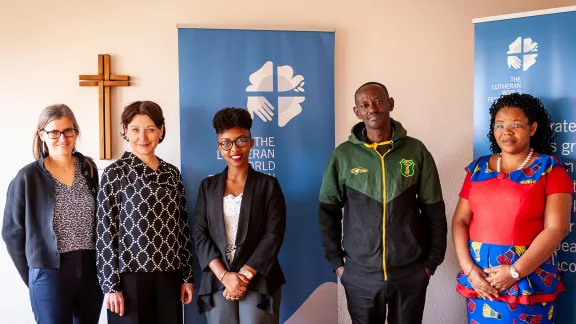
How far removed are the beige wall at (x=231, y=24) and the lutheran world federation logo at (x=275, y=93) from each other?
29 cm

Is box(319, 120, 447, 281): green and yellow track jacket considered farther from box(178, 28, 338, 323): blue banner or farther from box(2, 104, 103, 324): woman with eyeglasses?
box(2, 104, 103, 324): woman with eyeglasses

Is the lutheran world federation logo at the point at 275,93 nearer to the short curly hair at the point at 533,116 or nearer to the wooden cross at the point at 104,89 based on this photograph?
the wooden cross at the point at 104,89

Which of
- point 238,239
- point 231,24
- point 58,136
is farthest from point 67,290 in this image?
point 231,24

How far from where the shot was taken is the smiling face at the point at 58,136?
235 cm

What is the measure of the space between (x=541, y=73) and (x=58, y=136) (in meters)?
2.60

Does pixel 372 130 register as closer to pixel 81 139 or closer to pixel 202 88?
pixel 202 88

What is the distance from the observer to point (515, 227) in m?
2.22

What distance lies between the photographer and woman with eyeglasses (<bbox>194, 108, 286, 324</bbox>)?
2.34 meters

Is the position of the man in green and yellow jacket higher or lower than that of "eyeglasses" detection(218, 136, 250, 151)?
lower

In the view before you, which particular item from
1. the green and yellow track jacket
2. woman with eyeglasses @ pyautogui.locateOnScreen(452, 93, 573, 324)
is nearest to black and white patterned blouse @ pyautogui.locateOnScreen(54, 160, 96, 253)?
the green and yellow track jacket

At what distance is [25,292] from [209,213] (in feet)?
4.73

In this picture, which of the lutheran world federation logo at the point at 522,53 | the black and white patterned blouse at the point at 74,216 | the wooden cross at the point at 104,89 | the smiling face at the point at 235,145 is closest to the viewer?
the black and white patterned blouse at the point at 74,216

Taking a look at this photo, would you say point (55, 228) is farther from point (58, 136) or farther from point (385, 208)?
point (385, 208)

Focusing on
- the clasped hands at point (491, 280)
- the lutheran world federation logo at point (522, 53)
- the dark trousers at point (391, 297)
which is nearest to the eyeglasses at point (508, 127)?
the lutheran world federation logo at point (522, 53)
